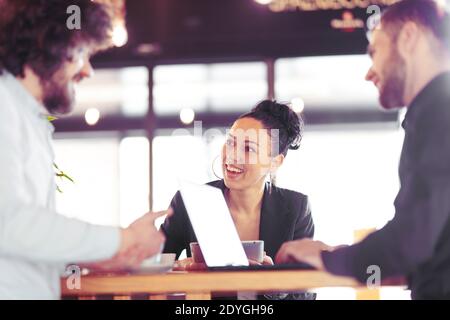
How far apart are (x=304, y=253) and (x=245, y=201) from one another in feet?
3.17

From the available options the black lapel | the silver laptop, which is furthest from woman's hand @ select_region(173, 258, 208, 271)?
the black lapel

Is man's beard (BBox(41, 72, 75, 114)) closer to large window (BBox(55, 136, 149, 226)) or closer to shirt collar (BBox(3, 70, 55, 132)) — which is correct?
shirt collar (BBox(3, 70, 55, 132))

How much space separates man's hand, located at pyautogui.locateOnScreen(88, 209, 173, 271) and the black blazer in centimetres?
87

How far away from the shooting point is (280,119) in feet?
8.95

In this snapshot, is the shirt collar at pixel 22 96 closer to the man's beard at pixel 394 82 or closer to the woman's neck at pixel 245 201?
the man's beard at pixel 394 82

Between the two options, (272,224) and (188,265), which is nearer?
(188,265)

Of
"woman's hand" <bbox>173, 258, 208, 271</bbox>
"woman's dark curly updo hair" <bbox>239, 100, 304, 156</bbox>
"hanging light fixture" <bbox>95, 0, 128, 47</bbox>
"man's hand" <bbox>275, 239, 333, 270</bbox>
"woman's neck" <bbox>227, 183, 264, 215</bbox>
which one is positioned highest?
"hanging light fixture" <bbox>95, 0, 128, 47</bbox>

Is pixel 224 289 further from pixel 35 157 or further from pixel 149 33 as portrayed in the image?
pixel 149 33

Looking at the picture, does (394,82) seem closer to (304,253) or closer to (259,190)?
(304,253)

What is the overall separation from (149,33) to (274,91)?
2.56 ft

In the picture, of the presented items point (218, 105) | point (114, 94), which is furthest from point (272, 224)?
point (114, 94)

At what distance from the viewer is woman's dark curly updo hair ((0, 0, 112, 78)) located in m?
1.66

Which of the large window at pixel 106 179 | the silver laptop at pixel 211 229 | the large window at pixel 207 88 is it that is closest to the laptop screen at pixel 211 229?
the silver laptop at pixel 211 229

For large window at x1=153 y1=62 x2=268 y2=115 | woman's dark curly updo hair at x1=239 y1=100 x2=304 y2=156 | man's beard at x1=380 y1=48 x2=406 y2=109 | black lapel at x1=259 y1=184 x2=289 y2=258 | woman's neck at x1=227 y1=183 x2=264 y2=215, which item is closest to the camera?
man's beard at x1=380 y1=48 x2=406 y2=109
